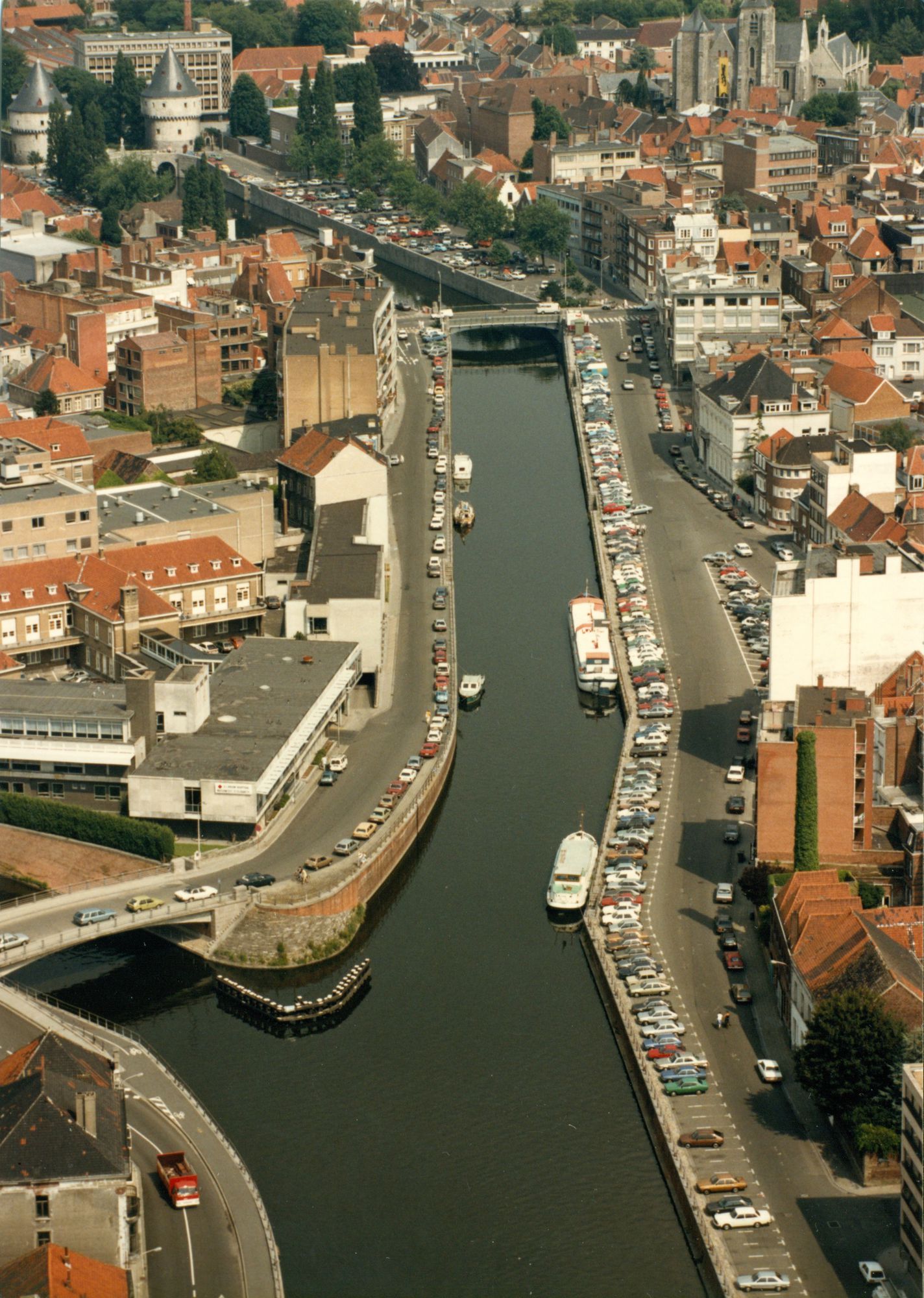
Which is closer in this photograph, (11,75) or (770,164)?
(770,164)

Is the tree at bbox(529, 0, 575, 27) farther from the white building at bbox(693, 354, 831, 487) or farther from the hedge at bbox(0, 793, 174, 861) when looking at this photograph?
the hedge at bbox(0, 793, 174, 861)

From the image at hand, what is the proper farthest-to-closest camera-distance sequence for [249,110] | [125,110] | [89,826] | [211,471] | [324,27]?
[324,27] → [249,110] → [125,110] → [211,471] → [89,826]

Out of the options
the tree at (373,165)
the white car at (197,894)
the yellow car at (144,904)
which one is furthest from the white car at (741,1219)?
the tree at (373,165)

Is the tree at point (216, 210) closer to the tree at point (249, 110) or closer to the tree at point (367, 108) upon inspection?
the tree at point (367, 108)

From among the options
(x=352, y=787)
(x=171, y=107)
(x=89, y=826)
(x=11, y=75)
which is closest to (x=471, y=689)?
(x=352, y=787)

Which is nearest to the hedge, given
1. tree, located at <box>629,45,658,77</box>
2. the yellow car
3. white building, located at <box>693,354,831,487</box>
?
the yellow car

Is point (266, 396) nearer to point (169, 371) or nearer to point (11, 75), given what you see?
point (169, 371)

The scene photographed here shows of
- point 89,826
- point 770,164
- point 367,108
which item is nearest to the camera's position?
point 89,826
